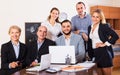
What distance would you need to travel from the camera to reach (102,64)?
285 centimetres

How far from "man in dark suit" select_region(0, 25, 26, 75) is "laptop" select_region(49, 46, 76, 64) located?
1.52 feet

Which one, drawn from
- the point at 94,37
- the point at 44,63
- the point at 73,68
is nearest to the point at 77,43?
the point at 94,37

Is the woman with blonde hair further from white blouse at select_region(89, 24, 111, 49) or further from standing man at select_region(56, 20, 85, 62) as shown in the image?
white blouse at select_region(89, 24, 111, 49)

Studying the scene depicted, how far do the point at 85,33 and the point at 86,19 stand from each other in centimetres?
24

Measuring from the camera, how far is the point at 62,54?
2566mm

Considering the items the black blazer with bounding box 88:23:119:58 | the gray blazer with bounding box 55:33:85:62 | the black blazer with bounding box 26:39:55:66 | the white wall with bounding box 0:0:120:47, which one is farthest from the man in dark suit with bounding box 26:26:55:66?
the white wall with bounding box 0:0:120:47

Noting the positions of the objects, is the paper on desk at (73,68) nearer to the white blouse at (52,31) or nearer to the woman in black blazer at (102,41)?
the woman in black blazer at (102,41)

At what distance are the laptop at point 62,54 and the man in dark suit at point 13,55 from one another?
46 cm

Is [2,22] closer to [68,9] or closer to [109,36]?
[68,9]

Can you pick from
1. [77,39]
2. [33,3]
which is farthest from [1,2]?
[77,39]

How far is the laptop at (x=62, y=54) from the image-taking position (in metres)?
2.52

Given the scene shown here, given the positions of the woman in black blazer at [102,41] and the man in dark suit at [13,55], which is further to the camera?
the woman in black blazer at [102,41]

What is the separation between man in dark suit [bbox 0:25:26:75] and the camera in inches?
106

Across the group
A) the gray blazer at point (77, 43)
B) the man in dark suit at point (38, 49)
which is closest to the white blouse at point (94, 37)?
the gray blazer at point (77, 43)
